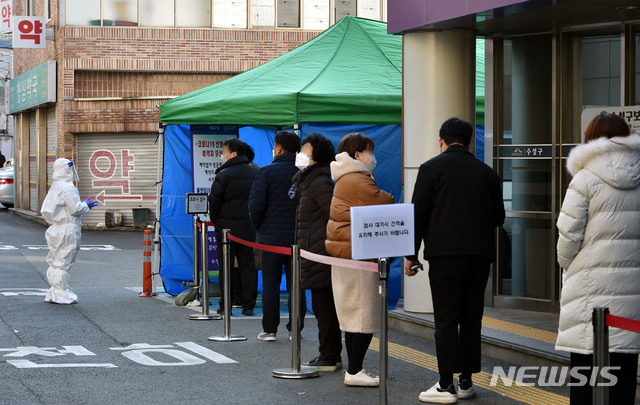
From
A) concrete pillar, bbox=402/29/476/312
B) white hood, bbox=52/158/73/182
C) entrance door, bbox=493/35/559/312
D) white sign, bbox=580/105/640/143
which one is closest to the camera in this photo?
white sign, bbox=580/105/640/143

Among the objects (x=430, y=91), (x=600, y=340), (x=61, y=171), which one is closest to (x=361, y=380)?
(x=600, y=340)

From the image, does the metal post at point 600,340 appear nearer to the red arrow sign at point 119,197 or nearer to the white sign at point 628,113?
the white sign at point 628,113

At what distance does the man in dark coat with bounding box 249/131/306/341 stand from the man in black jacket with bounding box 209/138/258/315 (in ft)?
5.00

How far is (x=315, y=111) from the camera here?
39.0 feet

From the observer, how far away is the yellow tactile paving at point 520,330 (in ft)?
29.3

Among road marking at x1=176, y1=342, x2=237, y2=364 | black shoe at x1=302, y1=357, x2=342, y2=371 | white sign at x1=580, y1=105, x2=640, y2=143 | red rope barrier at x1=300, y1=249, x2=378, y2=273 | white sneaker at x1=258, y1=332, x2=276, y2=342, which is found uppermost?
white sign at x1=580, y1=105, x2=640, y2=143

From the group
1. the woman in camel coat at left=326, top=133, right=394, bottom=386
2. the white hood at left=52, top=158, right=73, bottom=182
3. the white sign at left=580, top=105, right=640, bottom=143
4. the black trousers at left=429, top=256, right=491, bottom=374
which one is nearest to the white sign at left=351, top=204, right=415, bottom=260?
the black trousers at left=429, top=256, right=491, bottom=374

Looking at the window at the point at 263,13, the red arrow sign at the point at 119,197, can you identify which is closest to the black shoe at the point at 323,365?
the red arrow sign at the point at 119,197

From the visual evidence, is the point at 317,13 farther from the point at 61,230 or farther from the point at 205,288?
the point at 205,288

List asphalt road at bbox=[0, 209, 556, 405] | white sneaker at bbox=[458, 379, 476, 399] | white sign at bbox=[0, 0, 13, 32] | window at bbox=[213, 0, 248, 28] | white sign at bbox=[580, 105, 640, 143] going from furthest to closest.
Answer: white sign at bbox=[0, 0, 13, 32] → window at bbox=[213, 0, 248, 28] → white sign at bbox=[580, 105, 640, 143] → asphalt road at bbox=[0, 209, 556, 405] → white sneaker at bbox=[458, 379, 476, 399]

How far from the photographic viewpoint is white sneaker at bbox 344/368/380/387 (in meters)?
7.64

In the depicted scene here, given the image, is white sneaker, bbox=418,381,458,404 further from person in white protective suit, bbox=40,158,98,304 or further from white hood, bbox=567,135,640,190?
person in white protective suit, bbox=40,158,98,304

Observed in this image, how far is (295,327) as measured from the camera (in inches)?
316

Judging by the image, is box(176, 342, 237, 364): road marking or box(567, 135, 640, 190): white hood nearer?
box(567, 135, 640, 190): white hood
